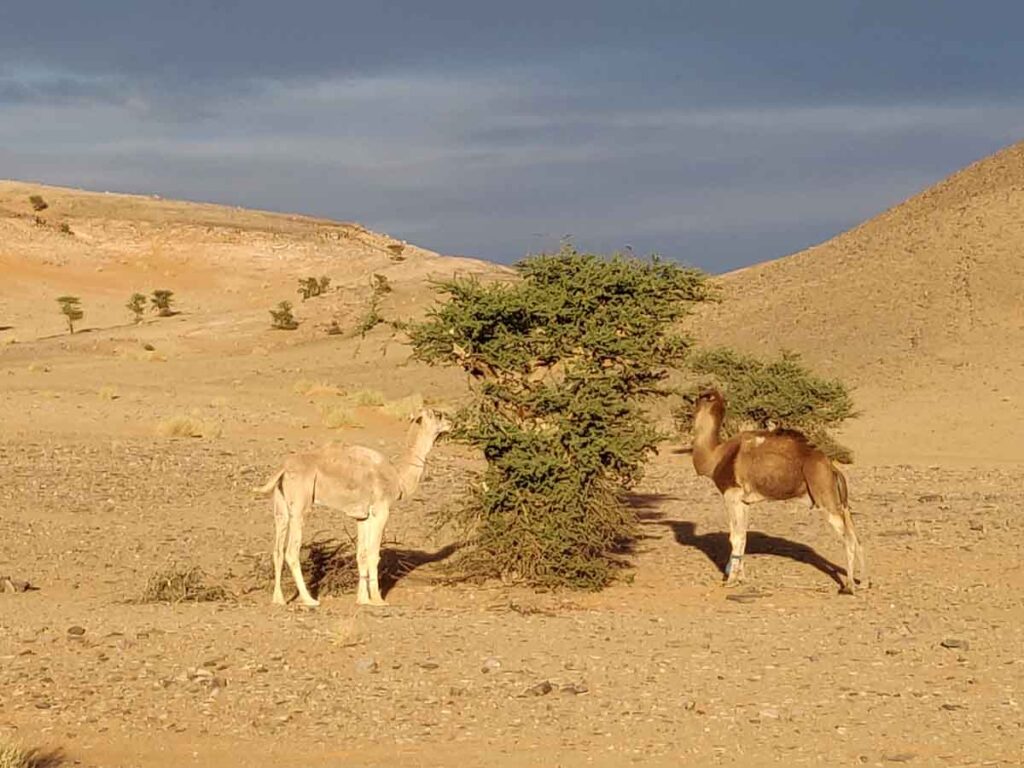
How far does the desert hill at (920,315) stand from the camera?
33.4 m

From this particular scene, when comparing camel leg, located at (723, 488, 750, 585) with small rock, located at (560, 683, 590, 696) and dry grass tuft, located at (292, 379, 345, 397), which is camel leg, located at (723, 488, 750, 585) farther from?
dry grass tuft, located at (292, 379, 345, 397)

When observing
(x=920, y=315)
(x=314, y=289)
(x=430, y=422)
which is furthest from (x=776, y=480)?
(x=314, y=289)

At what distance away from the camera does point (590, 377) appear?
1560 cm

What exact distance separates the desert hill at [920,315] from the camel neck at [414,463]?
15898 millimetres

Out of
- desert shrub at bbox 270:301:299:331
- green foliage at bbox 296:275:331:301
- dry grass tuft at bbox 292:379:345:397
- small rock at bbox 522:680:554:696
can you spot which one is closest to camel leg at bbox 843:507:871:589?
small rock at bbox 522:680:554:696

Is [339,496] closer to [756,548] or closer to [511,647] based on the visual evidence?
[511,647]

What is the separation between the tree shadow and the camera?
16016mm

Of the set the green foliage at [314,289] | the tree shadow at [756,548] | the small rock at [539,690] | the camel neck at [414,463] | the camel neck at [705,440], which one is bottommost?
the small rock at [539,690]

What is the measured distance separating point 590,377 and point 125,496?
7603 millimetres

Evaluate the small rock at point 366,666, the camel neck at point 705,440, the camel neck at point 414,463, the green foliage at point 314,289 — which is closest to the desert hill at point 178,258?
the green foliage at point 314,289

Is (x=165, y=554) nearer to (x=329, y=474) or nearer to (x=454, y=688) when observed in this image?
(x=329, y=474)

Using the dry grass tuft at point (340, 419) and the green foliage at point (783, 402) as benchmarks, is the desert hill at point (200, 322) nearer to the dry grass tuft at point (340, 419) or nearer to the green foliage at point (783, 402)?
the dry grass tuft at point (340, 419)

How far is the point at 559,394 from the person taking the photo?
15406 millimetres

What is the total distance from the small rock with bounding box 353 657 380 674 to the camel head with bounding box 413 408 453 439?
3.99 metres
